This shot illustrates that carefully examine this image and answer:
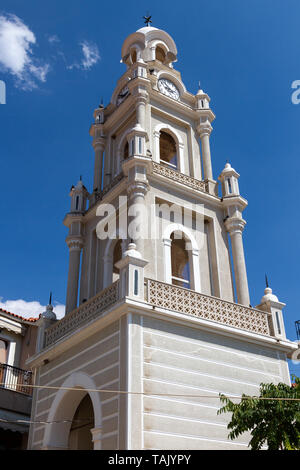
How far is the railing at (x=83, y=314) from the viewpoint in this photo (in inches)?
546

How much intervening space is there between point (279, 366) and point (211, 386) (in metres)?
2.72

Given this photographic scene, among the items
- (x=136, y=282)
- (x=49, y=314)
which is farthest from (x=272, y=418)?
(x=49, y=314)

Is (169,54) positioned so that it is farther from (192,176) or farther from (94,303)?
(94,303)

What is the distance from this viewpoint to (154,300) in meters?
13.5

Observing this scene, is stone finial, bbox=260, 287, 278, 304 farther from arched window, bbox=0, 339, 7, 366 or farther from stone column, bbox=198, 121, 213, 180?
arched window, bbox=0, 339, 7, 366

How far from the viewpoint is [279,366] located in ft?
49.5

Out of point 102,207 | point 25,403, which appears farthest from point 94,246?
point 25,403

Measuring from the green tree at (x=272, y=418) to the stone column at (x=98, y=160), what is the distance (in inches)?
446

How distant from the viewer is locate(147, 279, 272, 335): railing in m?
13.7

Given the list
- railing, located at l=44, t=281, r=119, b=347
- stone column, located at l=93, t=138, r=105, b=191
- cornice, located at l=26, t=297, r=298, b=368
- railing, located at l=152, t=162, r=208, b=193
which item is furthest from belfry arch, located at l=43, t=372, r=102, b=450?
stone column, located at l=93, t=138, r=105, b=191

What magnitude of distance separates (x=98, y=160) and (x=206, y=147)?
13.9ft

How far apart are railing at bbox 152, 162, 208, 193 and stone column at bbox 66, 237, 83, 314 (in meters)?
3.79

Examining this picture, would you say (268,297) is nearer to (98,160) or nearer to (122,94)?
(98,160)

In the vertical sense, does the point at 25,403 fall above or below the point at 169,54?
below
